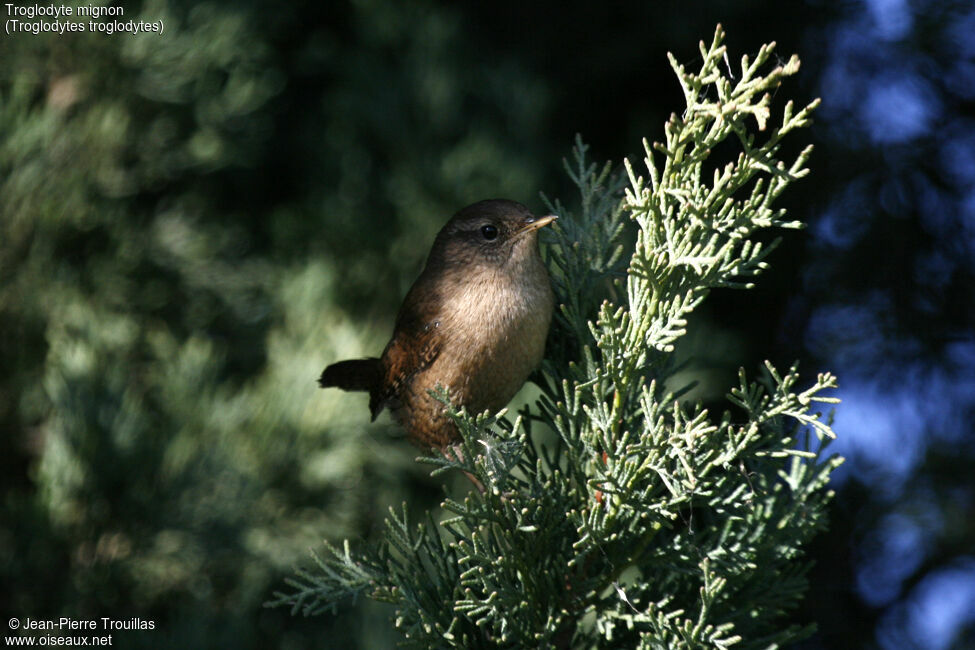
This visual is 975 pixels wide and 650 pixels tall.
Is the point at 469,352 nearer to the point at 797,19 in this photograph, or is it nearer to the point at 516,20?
the point at 797,19

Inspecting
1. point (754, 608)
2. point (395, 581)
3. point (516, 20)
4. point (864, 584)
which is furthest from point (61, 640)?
point (516, 20)

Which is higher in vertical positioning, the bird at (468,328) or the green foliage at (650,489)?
the bird at (468,328)

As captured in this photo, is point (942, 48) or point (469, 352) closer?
point (469, 352)

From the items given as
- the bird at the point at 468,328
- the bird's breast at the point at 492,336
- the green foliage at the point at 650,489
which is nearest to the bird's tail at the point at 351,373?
the bird at the point at 468,328

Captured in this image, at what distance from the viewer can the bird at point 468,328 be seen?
5.21 feet

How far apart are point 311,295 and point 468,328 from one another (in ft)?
3.55

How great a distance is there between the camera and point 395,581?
132 centimetres

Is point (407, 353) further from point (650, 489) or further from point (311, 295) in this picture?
point (311, 295)

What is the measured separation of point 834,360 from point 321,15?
2045 mm

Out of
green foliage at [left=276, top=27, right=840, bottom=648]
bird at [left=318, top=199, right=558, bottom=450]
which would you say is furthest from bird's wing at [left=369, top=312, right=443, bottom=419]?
green foliage at [left=276, top=27, right=840, bottom=648]

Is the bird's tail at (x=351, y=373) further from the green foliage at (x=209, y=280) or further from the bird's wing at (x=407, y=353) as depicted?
the green foliage at (x=209, y=280)

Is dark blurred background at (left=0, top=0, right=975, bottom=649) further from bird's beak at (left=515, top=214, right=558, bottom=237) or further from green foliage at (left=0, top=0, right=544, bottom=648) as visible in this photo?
bird's beak at (left=515, top=214, right=558, bottom=237)

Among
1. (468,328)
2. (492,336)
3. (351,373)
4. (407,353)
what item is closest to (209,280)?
(351,373)

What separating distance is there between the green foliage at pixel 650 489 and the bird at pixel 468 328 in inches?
6.9
